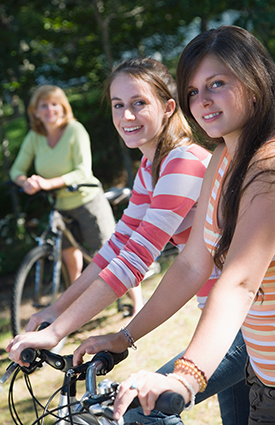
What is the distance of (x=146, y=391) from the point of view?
104cm

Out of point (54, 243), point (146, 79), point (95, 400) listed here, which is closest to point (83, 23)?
point (54, 243)

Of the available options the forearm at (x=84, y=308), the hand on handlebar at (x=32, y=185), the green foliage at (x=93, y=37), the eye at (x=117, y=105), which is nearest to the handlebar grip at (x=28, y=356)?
the forearm at (x=84, y=308)

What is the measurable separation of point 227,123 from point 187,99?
23 cm

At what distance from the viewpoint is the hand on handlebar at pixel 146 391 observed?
1028 mm

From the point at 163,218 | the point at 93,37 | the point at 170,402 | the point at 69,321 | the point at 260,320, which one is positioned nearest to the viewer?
the point at 170,402

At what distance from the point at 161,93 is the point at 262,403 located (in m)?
1.37

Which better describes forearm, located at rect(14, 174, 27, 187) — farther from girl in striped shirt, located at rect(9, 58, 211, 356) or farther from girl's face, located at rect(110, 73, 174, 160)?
girl's face, located at rect(110, 73, 174, 160)

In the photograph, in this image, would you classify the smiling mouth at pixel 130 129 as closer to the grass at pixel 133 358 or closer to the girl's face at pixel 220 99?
the girl's face at pixel 220 99

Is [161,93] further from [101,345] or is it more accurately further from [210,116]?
[101,345]

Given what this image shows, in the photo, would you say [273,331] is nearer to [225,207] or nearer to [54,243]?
[225,207]

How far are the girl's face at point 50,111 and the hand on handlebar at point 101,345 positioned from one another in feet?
10.1

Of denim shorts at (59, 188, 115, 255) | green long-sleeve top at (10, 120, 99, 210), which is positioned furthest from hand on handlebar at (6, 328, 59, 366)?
denim shorts at (59, 188, 115, 255)

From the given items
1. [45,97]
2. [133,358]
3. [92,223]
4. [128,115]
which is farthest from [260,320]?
[45,97]

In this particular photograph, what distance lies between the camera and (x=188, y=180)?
178 centimetres
